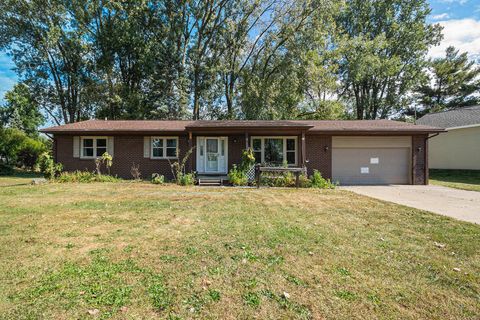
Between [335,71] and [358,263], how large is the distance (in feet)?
81.6

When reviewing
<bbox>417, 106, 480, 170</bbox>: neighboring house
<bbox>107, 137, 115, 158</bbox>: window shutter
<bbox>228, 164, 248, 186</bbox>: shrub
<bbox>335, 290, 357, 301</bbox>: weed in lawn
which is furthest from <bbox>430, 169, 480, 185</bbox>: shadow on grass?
<bbox>107, 137, 115, 158</bbox>: window shutter

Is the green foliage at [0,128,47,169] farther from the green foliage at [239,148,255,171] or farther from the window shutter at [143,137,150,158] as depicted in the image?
the green foliage at [239,148,255,171]

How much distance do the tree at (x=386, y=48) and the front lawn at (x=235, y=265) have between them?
77.2 ft

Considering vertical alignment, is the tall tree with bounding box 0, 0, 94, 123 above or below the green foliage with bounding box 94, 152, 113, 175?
above

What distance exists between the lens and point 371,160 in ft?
43.6

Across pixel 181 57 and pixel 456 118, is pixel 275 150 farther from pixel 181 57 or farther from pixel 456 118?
pixel 456 118

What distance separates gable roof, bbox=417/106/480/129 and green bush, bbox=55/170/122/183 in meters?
22.4

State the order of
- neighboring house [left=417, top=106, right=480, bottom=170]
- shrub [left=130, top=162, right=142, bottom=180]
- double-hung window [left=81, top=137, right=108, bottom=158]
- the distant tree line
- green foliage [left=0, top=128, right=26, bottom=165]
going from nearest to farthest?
shrub [left=130, top=162, right=142, bottom=180]
double-hung window [left=81, top=137, right=108, bottom=158]
neighboring house [left=417, top=106, right=480, bottom=170]
green foliage [left=0, top=128, right=26, bottom=165]
the distant tree line

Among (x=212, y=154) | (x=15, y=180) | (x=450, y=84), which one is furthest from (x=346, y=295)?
(x=450, y=84)

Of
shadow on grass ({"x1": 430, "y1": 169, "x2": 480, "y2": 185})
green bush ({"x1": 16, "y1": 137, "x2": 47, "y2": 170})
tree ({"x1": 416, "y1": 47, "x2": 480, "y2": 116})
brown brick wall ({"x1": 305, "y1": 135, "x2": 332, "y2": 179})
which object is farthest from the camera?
tree ({"x1": 416, "y1": 47, "x2": 480, "y2": 116})

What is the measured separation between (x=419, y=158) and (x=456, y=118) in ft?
29.3

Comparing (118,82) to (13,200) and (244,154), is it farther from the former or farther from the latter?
(13,200)

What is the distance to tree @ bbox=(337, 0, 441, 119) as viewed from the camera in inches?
976

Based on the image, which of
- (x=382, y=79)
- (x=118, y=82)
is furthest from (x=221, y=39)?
(x=382, y=79)
